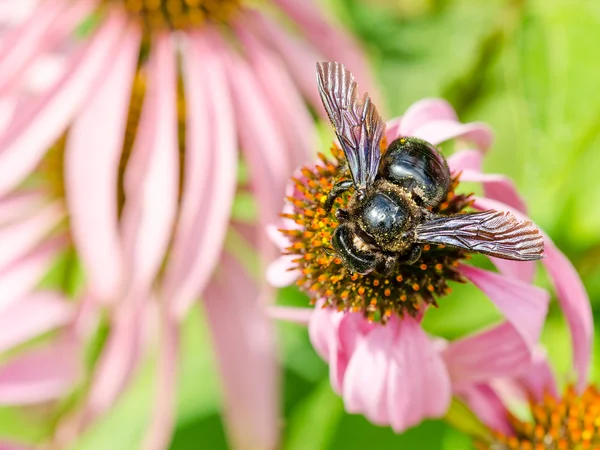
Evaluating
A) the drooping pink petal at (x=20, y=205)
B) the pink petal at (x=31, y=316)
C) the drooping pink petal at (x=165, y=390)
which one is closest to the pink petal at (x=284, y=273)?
the drooping pink petal at (x=165, y=390)

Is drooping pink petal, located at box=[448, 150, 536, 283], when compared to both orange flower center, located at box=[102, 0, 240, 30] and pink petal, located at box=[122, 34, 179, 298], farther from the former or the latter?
orange flower center, located at box=[102, 0, 240, 30]

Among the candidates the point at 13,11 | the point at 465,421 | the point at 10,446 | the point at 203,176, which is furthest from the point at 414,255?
the point at 13,11

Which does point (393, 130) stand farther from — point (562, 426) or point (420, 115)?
point (562, 426)

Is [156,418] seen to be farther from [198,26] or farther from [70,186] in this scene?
[198,26]

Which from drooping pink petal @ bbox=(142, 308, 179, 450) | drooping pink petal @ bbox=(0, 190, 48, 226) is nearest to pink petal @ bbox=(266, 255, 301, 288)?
drooping pink petal @ bbox=(142, 308, 179, 450)

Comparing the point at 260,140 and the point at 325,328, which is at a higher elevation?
the point at 260,140

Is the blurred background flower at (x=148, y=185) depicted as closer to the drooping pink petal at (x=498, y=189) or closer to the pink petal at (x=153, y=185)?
the pink petal at (x=153, y=185)
